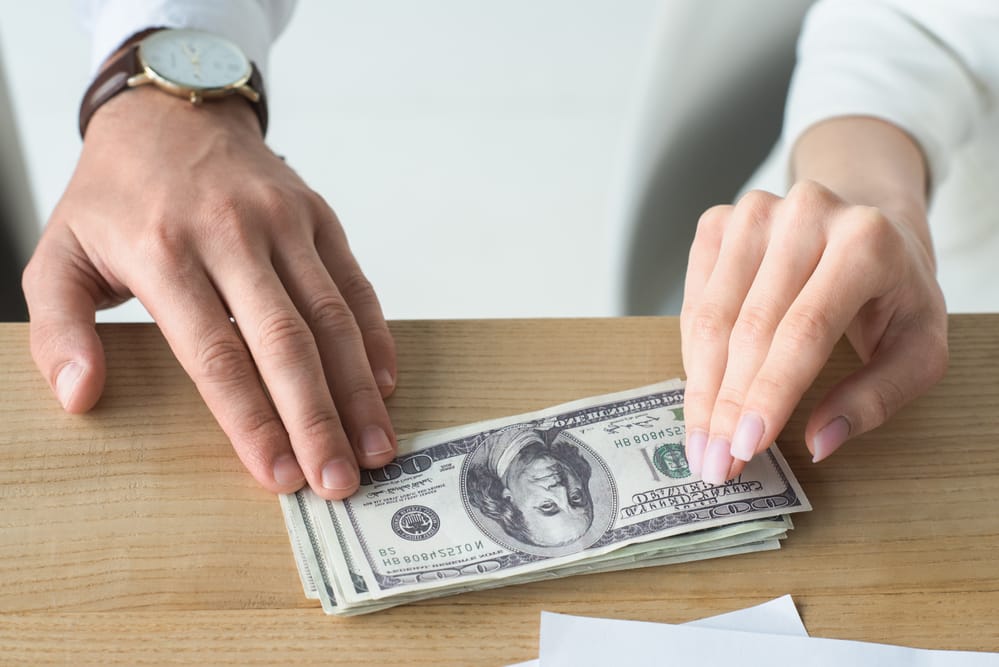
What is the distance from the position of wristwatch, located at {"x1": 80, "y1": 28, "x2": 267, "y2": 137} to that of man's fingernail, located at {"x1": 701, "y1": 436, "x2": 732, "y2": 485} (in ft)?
1.86

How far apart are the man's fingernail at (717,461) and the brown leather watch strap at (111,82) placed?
58 cm

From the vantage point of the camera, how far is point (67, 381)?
634 mm

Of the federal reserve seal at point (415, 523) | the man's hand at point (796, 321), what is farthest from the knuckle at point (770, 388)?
the federal reserve seal at point (415, 523)

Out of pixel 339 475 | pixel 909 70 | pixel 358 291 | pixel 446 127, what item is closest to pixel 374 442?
pixel 339 475

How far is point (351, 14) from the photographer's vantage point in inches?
102

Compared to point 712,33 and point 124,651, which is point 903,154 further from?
point 124,651

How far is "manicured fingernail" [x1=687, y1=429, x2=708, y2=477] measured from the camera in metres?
0.62

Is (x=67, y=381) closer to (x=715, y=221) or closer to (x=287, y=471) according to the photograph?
(x=287, y=471)

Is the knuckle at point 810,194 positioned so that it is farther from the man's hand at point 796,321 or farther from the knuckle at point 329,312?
the knuckle at point 329,312

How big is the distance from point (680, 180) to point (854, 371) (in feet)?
2.52

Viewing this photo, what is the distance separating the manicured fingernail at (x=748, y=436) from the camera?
0.60m

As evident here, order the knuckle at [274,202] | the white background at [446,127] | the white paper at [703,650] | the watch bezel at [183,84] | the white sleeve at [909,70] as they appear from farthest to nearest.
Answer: the white background at [446,127] → the white sleeve at [909,70] → the watch bezel at [183,84] → the knuckle at [274,202] → the white paper at [703,650]

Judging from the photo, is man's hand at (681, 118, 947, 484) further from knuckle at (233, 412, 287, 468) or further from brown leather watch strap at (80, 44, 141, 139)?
brown leather watch strap at (80, 44, 141, 139)

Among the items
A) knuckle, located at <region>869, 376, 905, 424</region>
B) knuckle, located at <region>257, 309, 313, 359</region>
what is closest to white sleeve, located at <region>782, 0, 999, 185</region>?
knuckle, located at <region>869, 376, 905, 424</region>
